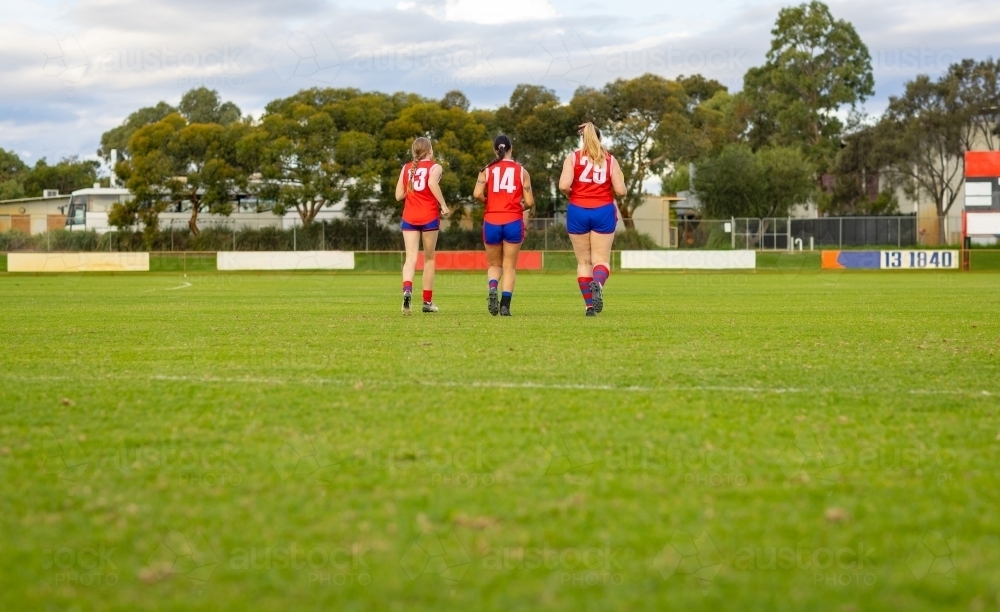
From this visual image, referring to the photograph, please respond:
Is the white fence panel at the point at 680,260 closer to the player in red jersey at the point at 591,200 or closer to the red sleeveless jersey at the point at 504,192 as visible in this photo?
the player in red jersey at the point at 591,200

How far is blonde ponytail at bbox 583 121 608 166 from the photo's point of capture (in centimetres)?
1127

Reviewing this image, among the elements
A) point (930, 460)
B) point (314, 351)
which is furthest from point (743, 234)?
point (930, 460)

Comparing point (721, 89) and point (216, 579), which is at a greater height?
point (721, 89)

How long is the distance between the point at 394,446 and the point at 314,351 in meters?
3.85

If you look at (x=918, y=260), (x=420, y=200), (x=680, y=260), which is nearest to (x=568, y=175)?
(x=420, y=200)

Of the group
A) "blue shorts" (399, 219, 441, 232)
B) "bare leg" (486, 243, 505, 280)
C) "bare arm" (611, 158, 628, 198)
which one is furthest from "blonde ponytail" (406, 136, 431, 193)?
"bare arm" (611, 158, 628, 198)

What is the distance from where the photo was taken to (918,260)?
41156mm

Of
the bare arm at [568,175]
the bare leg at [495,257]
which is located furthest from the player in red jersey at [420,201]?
the bare arm at [568,175]

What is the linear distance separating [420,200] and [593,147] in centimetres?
207

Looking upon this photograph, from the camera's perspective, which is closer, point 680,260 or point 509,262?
point 509,262

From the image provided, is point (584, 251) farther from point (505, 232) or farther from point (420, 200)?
point (420, 200)

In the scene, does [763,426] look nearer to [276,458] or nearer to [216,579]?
[276,458]

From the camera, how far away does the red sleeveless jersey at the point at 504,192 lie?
37.7 feet

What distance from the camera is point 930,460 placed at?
3.88 metres
